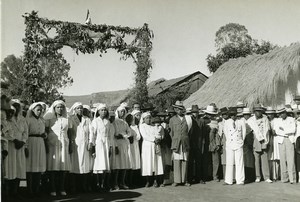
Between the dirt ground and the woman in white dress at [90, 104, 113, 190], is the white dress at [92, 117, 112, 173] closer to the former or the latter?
the woman in white dress at [90, 104, 113, 190]

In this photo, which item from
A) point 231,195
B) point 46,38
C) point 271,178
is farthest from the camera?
point 46,38

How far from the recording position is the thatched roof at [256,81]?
476 inches

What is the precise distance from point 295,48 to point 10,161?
9.55 meters

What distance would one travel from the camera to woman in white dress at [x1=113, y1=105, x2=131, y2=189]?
7867 millimetres

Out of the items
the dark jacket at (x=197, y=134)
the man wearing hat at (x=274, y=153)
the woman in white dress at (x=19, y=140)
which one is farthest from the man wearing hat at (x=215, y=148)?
the woman in white dress at (x=19, y=140)

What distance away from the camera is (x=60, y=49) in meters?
12.4

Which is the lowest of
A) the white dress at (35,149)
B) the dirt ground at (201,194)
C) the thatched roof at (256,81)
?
the dirt ground at (201,194)

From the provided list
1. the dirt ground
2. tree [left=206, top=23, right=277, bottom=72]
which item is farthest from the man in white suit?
tree [left=206, top=23, right=277, bottom=72]

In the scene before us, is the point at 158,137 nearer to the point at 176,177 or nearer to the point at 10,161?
the point at 176,177

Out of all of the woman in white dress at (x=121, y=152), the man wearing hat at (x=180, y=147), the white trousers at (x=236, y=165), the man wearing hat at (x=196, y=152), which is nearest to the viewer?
the woman in white dress at (x=121, y=152)

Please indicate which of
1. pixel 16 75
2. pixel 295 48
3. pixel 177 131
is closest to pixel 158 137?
pixel 177 131

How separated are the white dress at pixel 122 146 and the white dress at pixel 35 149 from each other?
154 cm

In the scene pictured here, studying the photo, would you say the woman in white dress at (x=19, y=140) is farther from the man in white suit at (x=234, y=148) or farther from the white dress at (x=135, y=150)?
the man in white suit at (x=234, y=148)

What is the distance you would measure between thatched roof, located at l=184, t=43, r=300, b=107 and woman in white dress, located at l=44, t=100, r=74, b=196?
21.0 ft
